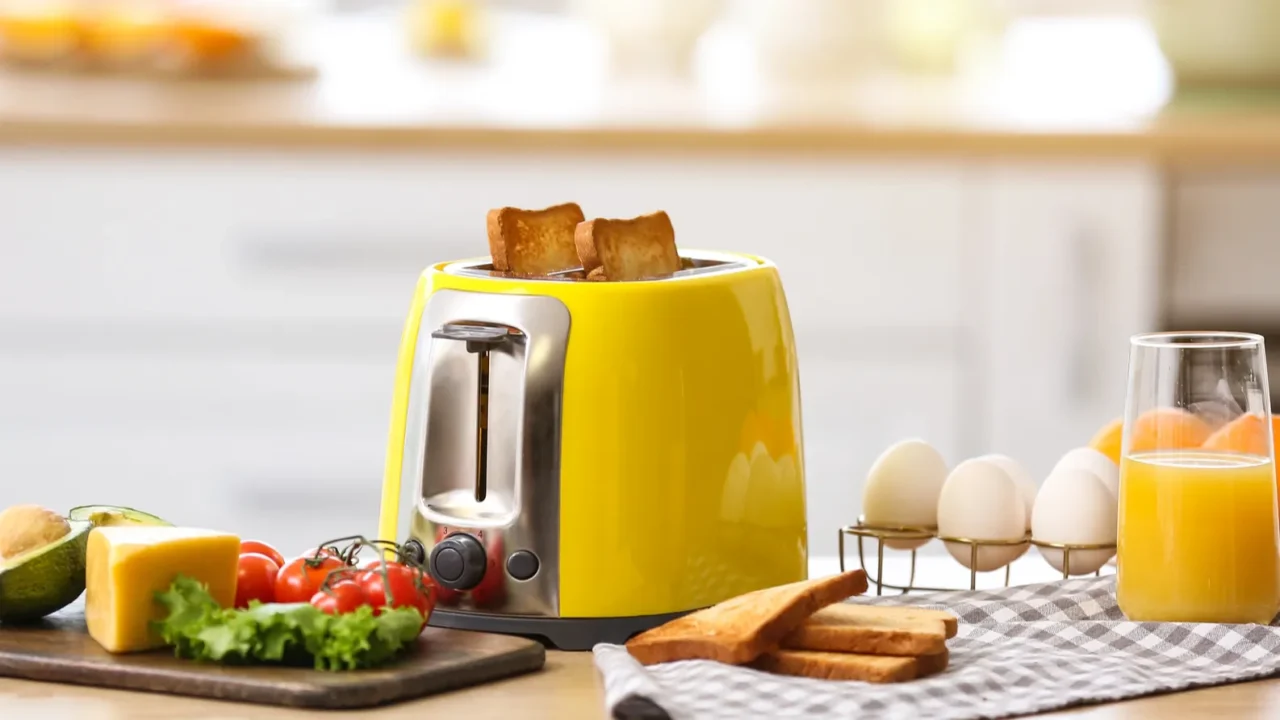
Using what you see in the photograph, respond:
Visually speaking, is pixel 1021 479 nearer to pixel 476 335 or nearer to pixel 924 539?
pixel 924 539

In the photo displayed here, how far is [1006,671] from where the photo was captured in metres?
1.10

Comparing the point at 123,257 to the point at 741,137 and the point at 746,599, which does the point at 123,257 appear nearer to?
the point at 741,137

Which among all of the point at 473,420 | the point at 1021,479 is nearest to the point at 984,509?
the point at 1021,479

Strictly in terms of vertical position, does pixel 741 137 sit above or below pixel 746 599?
above

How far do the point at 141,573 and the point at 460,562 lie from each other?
208 mm

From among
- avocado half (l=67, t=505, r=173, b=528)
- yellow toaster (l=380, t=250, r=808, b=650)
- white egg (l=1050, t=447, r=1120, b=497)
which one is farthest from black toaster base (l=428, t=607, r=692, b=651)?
white egg (l=1050, t=447, r=1120, b=497)

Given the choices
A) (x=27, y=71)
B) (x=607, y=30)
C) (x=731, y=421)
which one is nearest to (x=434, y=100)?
(x=607, y=30)

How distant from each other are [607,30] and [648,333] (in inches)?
85.0

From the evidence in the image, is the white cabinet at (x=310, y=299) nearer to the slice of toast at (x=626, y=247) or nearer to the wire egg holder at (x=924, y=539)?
the wire egg holder at (x=924, y=539)

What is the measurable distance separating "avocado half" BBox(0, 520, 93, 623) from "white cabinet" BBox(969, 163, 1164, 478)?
1.81 m

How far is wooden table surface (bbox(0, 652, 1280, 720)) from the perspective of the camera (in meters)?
1.05

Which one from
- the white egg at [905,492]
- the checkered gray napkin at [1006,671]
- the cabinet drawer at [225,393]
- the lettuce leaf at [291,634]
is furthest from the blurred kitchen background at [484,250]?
A: the lettuce leaf at [291,634]

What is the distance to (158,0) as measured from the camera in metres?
3.23

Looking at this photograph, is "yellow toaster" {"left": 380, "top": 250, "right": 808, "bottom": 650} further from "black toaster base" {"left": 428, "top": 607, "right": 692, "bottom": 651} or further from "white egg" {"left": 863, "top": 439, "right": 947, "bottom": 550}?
"white egg" {"left": 863, "top": 439, "right": 947, "bottom": 550}
